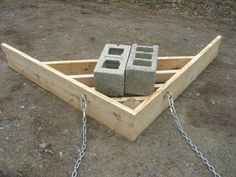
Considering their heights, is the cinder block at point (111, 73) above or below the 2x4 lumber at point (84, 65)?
above

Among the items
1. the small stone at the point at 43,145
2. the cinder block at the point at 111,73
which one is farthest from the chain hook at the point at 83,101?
the small stone at the point at 43,145

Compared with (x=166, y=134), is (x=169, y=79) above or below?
above

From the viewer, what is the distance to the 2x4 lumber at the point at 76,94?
327cm

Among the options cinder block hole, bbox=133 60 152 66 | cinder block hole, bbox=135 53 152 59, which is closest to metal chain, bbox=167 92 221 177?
cinder block hole, bbox=133 60 152 66

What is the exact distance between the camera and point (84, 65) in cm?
422

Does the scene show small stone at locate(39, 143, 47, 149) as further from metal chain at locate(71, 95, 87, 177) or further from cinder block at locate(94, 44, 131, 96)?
cinder block at locate(94, 44, 131, 96)

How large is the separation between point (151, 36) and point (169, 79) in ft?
6.73

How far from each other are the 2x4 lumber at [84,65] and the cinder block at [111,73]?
44 centimetres

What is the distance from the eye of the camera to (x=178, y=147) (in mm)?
3371

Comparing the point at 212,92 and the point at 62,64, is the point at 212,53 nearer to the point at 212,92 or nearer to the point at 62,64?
the point at 212,92

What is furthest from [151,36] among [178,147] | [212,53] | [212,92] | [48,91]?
[178,147]

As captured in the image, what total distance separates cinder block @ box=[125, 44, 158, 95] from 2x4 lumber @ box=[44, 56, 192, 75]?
1.76 feet

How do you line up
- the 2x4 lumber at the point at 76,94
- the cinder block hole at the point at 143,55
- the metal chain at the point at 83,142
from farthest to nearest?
1. the cinder block hole at the point at 143,55
2. the 2x4 lumber at the point at 76,94
3. the metal chain at the point at 83,142

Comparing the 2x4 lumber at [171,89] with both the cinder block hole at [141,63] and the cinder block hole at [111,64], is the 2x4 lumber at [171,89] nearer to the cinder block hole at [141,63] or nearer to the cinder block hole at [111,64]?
the cinder block hole at [141,63]
